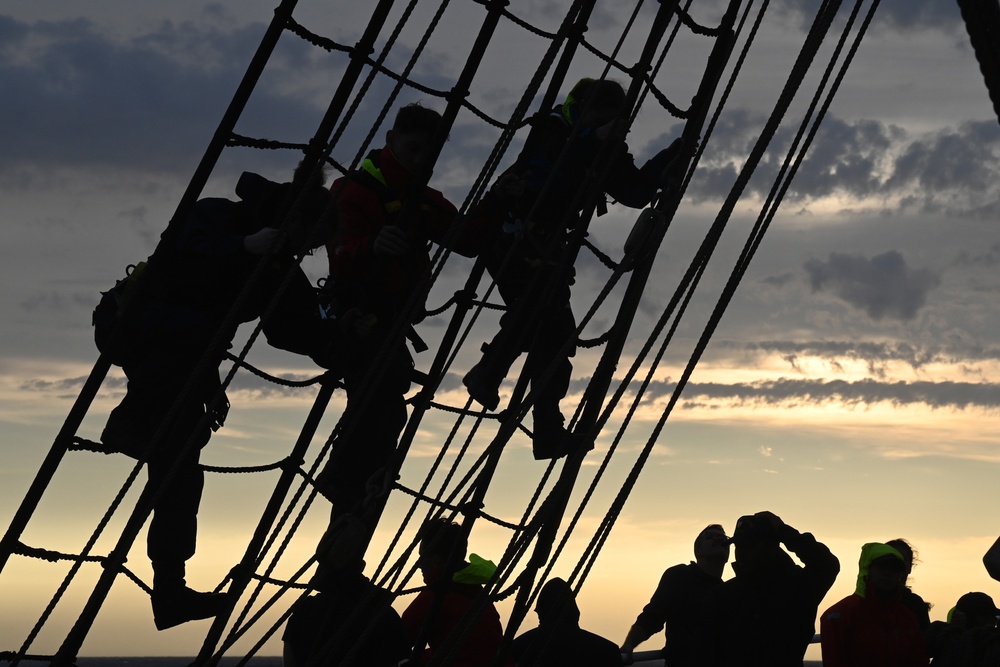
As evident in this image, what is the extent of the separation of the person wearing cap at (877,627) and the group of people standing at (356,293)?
1.48m

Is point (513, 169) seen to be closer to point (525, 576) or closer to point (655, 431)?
point (655, 431)

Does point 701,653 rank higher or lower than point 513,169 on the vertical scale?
lower

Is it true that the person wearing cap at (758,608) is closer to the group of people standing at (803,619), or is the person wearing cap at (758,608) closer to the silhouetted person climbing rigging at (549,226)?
the group of people standing at (803,619)

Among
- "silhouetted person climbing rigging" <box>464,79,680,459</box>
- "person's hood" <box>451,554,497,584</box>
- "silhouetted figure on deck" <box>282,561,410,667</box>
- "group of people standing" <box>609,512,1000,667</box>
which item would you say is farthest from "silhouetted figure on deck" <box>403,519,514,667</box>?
"group of people standing" <box>609,512,1000,667</box>

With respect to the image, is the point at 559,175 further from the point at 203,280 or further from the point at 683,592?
the point at 683,592

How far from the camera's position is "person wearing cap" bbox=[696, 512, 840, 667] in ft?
18.5

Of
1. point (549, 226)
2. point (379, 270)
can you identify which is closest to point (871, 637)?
point (549, 226)

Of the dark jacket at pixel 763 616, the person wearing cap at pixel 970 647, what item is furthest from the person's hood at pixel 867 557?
the dark jacket at pixel 763 616

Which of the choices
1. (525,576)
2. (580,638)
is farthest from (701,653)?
(525,576)

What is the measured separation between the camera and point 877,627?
244 inches

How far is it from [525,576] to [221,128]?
262 centimetres

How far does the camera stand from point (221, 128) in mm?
5219

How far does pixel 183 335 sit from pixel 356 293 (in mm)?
996

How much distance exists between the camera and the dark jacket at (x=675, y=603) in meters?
6.89
